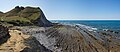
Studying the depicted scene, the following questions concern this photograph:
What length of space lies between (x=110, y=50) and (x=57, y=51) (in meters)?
11.2

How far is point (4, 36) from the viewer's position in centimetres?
2714

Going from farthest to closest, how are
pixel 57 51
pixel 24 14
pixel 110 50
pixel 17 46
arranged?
pixel 24 14, pixel 110 50, pixel 57 51, pixel 17 46

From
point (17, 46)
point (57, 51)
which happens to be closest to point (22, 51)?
point (17, 46)

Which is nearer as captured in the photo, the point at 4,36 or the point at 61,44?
the point at 4,36

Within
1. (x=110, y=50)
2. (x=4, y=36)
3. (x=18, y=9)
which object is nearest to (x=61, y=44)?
(x=110, y=50)

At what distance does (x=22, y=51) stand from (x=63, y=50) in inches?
510

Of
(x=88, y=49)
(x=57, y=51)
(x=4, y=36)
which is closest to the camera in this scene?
(x=4, y=36)

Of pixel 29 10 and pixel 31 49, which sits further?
pixel 29 10

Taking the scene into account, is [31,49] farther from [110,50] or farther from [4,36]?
[110,50]

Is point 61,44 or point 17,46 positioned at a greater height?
point 17,46

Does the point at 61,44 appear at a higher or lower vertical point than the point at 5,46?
lower

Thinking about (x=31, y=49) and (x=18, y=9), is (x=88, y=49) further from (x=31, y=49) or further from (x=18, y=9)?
(x=18, y=9)

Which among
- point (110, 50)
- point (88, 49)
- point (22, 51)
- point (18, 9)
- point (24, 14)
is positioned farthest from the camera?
point (18, 9)

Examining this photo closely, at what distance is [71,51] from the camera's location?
33250 mm
